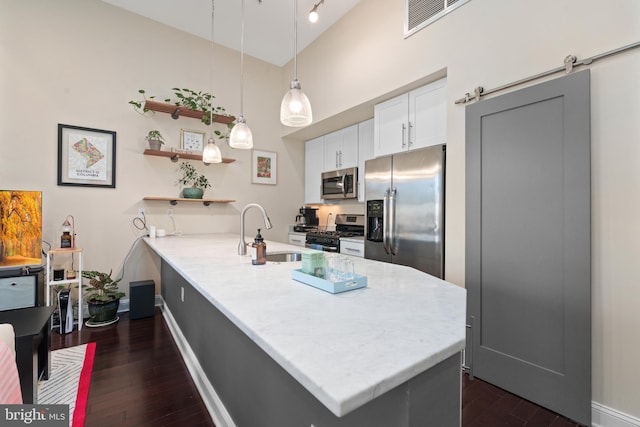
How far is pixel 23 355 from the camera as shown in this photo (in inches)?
62.6

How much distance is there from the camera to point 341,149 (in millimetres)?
4133

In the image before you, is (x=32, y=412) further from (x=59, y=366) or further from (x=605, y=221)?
(x=605, y=221)

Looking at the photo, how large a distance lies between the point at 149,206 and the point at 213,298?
2.97m

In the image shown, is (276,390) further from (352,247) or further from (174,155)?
(174,155)

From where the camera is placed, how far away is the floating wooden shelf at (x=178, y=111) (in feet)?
11.0

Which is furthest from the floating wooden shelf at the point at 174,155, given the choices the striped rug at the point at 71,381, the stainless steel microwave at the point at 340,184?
the striped rug at the point at 71,381

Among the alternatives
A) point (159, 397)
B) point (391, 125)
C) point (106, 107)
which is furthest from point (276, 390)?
point (106, 107)

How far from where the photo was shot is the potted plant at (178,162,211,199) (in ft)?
12.1

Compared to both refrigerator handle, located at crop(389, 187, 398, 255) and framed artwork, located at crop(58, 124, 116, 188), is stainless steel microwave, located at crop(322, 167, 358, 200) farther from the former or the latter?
framed artwork, located at crop(58, 124, 116, 188)

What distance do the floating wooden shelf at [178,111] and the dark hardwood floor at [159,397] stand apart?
8.25ft

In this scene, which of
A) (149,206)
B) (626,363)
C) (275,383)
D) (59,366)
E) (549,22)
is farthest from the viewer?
(149,206)

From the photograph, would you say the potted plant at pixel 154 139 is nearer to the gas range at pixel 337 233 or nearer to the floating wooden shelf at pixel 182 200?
the floating wooden shelf at pixel 182 200

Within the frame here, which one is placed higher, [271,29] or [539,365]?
[271,29]

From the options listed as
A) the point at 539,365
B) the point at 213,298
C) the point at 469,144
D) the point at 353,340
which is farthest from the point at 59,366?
the point at 469,144
